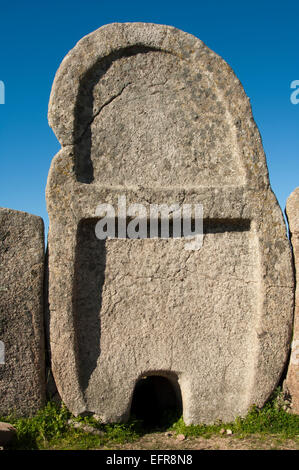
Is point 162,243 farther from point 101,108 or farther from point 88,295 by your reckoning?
point 101,108

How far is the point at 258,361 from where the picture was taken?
177 inches

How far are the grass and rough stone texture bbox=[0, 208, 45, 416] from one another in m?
0.15

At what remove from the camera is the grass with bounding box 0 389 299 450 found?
4000 millimetres

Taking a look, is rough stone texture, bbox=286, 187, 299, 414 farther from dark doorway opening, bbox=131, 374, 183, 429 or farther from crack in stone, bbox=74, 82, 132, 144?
crack in stone, bbox=74, 82, 132, 144

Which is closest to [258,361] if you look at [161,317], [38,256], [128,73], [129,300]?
[161,317]

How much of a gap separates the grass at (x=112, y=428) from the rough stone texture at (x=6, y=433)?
0.24ft

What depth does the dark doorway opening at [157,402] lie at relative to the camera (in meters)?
4.74

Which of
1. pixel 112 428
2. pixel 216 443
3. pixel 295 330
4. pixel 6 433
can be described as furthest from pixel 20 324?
pixel 295 330

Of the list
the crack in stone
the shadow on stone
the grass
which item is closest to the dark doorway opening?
the grass

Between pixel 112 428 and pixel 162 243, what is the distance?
1.68 m

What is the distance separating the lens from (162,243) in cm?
449

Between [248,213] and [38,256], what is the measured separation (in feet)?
6.40

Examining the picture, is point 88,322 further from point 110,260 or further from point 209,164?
point 209,164

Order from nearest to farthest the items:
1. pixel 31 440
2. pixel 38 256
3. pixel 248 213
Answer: pixel 31 440, pixel 38 256, pixel 248 213
